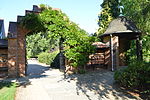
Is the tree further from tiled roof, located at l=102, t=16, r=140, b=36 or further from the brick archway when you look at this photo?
the brick archway

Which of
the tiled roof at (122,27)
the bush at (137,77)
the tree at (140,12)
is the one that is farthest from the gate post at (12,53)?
the tree at (140,12)

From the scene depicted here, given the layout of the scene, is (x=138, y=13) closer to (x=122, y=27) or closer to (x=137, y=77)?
(x=122, y=27)

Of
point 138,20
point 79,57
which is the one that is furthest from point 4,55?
point 138,20

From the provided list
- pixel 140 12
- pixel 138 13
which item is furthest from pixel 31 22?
pixel 138 13

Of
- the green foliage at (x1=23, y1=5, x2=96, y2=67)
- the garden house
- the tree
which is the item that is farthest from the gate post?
the tree

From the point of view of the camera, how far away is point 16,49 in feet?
38.8

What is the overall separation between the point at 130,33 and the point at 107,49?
9.83 ft

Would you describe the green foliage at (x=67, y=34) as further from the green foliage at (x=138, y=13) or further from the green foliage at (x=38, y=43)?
the green foliage at (x=38, y=43)

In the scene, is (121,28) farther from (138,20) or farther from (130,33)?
(138,20)

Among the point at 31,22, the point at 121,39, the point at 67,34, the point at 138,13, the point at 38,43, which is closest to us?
the point at 31,22

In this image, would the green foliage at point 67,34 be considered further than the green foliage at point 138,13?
No

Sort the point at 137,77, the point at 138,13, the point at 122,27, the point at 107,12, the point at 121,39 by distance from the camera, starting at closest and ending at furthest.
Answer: the point at 137,77
the point at 122,27
the point at 121,39
the point at 138,13
the point at 107,12

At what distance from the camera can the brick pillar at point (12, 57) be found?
11633mm

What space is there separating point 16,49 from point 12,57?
741 millimetres
